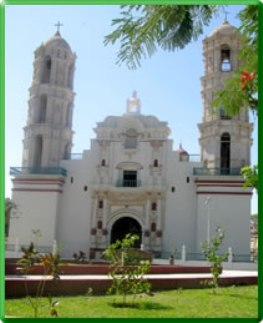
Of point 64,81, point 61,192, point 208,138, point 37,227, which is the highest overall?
→ point 64,81

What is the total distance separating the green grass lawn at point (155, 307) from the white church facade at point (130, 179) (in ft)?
47.7

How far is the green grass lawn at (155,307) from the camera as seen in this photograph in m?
6.52

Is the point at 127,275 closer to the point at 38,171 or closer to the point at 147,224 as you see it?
the point at 147,224

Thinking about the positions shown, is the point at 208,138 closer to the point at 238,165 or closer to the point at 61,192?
the point at 238,165

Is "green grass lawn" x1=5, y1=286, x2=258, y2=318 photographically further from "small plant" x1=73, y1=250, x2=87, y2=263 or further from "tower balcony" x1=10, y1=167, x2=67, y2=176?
"tower balcony" x1=10, y1=167, x2=67, y2=176

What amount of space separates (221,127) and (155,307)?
719 inches

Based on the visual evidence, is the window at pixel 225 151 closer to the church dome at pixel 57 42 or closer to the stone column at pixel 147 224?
the stone column at pixel 147 224

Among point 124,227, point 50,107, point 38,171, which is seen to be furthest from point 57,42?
point 124,227

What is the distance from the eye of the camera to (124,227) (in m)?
25.6

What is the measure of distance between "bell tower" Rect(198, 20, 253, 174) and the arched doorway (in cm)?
479

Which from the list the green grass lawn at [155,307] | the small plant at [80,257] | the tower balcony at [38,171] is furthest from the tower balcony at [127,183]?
the green grass lawn at [155,307]
